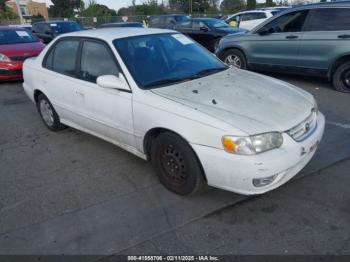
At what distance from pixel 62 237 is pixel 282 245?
1.82m

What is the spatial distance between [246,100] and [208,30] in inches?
399

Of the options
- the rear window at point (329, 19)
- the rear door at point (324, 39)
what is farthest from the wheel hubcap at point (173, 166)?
the rear window at point (329, 19)

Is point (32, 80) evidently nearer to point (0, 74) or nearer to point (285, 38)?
point (0, 74)

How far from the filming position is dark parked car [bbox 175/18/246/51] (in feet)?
40.5

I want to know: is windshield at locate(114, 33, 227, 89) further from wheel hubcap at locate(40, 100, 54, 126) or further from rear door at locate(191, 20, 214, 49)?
rear door at locate(191, 20, 214, 49)

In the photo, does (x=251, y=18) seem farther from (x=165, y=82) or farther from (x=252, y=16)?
(x=165, y=82)

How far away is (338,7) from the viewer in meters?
6.30

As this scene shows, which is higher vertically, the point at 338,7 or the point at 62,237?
the point at 338,7

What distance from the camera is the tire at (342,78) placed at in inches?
252

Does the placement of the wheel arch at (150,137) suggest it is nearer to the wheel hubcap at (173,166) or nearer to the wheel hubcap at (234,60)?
the wheel hubcap at (173,166)

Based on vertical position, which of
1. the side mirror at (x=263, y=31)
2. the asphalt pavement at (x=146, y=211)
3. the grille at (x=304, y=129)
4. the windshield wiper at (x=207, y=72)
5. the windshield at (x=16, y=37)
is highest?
the side mirror at (x=263, y=31)

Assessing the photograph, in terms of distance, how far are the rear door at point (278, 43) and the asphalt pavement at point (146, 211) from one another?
330cm

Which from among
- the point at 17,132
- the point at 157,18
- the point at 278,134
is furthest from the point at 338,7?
the point at 157,18

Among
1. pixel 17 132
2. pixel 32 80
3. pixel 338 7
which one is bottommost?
pixel 17 132
